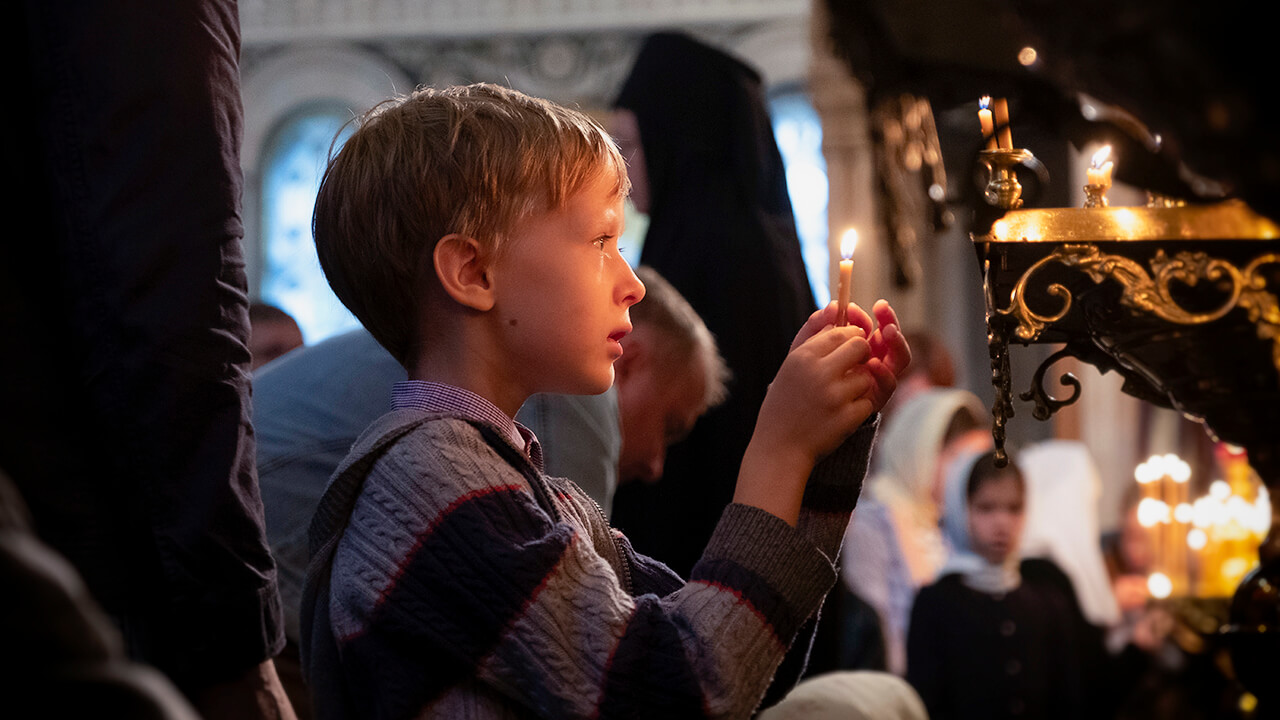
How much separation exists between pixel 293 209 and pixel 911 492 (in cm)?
571

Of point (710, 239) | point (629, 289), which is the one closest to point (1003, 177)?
point (629, 289)

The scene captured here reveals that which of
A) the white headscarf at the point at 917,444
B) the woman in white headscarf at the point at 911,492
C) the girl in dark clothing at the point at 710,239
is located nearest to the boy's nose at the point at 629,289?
the girl in dark clothing at the point at 710,239

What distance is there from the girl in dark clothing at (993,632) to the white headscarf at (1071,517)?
0.80 metres

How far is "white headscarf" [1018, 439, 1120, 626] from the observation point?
4.64m

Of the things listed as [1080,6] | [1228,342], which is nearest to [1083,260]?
[1228,342]

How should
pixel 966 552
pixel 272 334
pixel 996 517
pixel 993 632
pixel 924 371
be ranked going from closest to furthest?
pixel 272 334 < pixel 993 632 < pixel 996 517 < pixel 966 552 < pixel 924 371

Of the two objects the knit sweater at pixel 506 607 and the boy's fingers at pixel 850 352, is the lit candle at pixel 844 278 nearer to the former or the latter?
the boy's fingers at pixel 850 352

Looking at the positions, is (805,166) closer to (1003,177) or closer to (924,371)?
(924,371)

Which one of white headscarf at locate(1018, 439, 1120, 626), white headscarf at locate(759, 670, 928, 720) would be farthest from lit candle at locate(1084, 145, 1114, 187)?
white headscarf at locate(1018, 439, 1120, 626)

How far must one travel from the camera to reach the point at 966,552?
3859 mm

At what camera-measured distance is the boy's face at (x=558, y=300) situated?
39.8 inches

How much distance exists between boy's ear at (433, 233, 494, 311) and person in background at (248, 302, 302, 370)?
216 centimetres

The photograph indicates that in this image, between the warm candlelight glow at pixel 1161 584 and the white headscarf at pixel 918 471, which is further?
the white headscarf at pixel 918 471

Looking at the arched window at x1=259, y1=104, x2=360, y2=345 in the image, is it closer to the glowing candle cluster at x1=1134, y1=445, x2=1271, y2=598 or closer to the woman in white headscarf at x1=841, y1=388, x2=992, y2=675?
the woman in white headscarf at x1=841, y1=388, x2=992, y2=675
